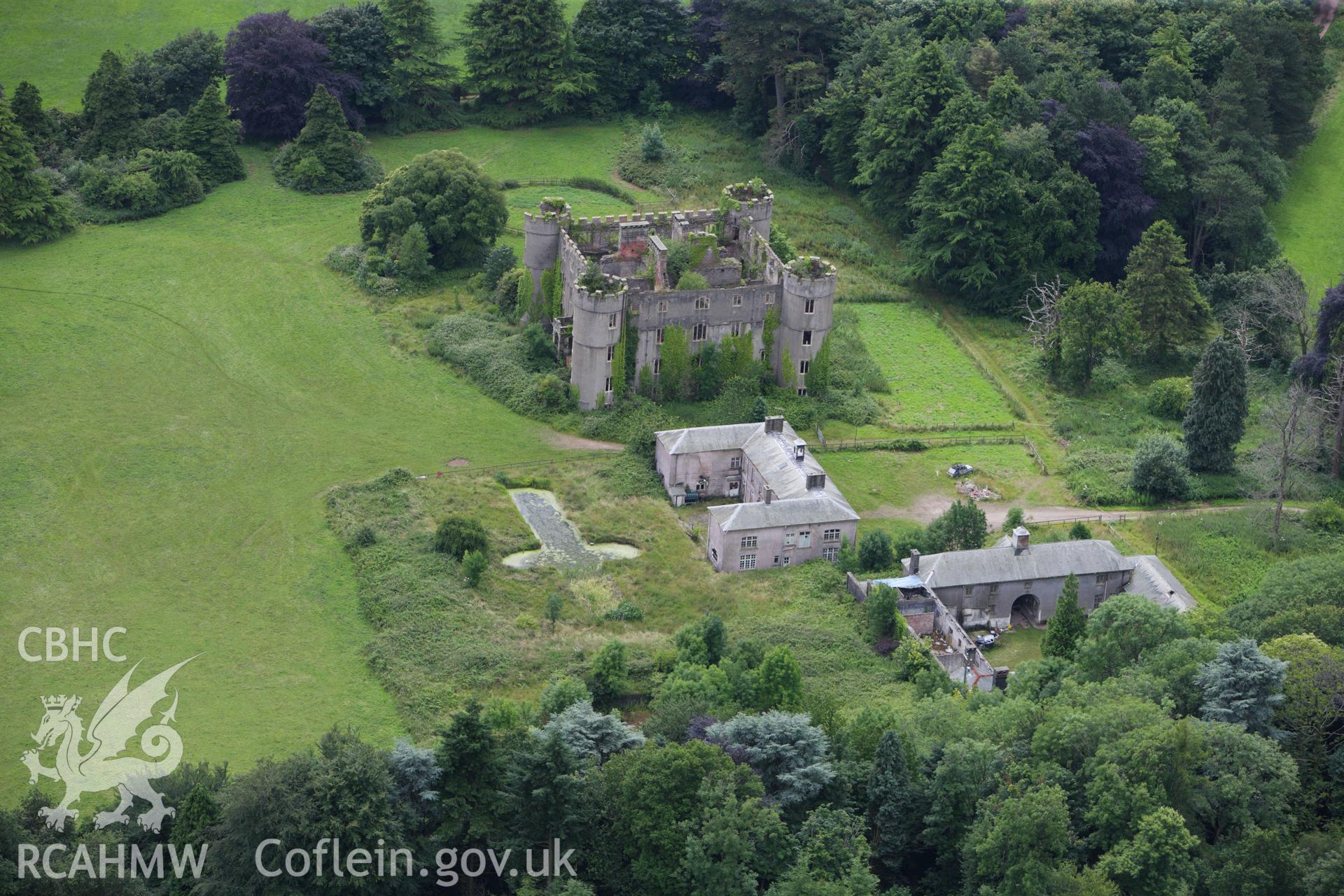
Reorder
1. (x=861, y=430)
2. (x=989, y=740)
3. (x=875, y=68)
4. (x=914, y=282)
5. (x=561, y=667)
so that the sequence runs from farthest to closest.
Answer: (x=875, y=68), (x=914, y=282), (x=861, y=430), (x=561, y=667), (x=989, y=740)

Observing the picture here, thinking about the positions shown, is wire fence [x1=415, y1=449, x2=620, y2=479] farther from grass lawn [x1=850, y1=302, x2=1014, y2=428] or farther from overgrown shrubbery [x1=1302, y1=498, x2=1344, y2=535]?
overgrown shrubbery [x1=1302, y1=498, x2=1344, y2=535]

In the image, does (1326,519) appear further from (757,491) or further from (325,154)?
(325,154)

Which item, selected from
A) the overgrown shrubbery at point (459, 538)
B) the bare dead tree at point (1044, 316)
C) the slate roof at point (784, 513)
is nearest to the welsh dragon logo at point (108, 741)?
the overgrown shrubbery at point (459, 538)

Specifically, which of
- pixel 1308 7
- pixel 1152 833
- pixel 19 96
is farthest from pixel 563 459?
pixel 1308 7

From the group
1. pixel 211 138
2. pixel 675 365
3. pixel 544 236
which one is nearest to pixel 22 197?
pixel 211 138

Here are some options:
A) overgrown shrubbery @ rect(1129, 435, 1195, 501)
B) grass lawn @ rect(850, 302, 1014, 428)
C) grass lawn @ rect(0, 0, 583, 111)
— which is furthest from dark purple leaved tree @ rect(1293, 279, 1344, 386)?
grass lawn @ rect(0, 0, 583, 111)

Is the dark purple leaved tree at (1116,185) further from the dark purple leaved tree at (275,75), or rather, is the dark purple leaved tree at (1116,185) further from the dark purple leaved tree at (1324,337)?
the dark purple leaved tree at (275,75)

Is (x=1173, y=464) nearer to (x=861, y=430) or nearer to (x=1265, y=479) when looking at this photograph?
(x=1265, y=479)
